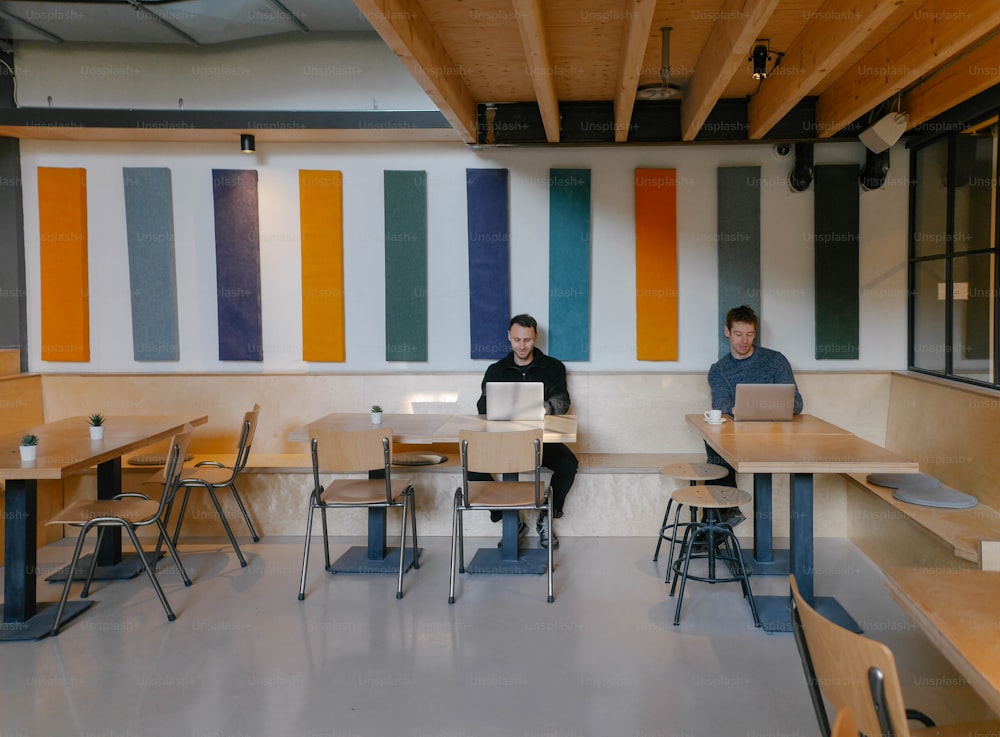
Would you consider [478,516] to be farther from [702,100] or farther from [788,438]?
[702,100]

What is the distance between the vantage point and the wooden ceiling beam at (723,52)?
3502 mm

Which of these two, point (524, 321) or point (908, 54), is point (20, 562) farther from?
point (908, 54)

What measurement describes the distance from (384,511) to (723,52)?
3241 mm

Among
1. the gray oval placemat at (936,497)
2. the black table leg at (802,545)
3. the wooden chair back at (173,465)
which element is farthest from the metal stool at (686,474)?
the wooden chair back at (173,465)

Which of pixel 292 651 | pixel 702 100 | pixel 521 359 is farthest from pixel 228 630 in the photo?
pixel 702 100

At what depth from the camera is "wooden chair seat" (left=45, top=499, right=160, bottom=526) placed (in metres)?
4.00

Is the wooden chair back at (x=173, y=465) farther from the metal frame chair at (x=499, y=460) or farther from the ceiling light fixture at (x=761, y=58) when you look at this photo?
the ceiling light fixture at (x=761, y=58)

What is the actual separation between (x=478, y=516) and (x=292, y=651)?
211cm

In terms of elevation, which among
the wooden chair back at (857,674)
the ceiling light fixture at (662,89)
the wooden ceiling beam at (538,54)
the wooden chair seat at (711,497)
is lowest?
the wooden chair seat at (711,497)

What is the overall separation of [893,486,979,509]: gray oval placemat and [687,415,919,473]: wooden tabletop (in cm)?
50

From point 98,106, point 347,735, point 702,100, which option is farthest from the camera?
point 98,106

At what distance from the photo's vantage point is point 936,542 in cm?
404

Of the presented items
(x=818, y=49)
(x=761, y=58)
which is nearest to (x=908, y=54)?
(x=818, y=49)

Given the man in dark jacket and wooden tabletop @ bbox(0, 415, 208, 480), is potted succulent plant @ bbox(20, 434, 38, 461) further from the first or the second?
the man in dark jacket
